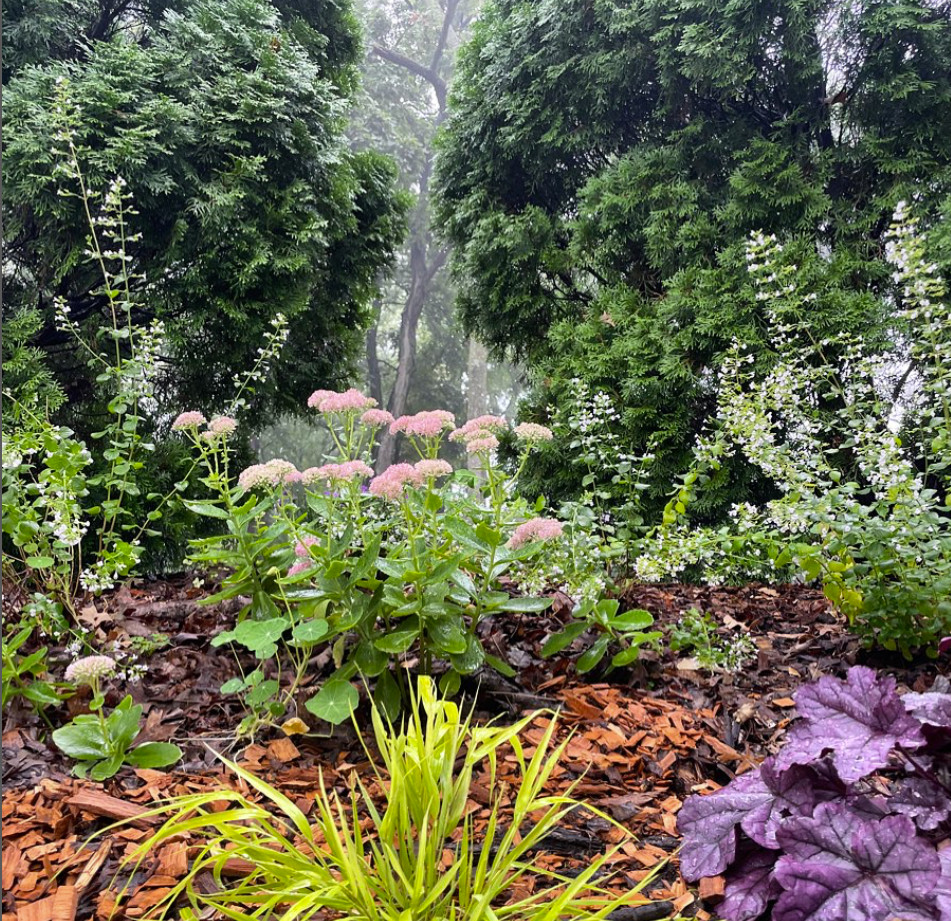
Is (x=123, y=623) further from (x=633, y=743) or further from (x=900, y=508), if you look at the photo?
(x=900, y=508)

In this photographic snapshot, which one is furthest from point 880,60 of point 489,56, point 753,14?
point 489,56

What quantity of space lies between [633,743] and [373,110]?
1317cm

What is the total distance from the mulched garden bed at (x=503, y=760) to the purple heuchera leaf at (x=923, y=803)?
0.35 meters

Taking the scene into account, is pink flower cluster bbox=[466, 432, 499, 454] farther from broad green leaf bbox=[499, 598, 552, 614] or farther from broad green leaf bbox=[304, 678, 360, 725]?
broad green leaf bbox=[304, 678, 360, 725]

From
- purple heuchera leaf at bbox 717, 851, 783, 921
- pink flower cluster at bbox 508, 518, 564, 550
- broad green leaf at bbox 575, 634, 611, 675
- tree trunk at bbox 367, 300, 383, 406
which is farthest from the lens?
tree trunk at bbox 367, 300, 383, 406

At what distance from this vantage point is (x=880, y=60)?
3977mm

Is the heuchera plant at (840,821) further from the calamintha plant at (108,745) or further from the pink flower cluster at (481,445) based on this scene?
the calamintha plant at (108,745)

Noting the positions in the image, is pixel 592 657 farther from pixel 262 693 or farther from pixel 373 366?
pixel 373 366

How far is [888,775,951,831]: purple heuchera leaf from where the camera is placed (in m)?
1.20

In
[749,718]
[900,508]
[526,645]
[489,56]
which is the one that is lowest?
[526,645]

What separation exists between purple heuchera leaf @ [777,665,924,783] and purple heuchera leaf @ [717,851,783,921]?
160mm

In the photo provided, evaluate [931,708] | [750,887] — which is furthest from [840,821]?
[931,708]

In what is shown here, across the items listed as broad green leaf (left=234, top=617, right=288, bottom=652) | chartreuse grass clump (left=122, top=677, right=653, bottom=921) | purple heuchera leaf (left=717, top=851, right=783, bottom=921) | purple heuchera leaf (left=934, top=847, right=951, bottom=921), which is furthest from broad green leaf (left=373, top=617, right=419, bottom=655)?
purple heuchera leaf (left=934, top=847, right=951, bottom=921)

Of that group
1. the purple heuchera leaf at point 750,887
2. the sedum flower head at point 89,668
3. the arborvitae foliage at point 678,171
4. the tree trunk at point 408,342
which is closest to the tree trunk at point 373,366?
the tree trunk at point 408,342
